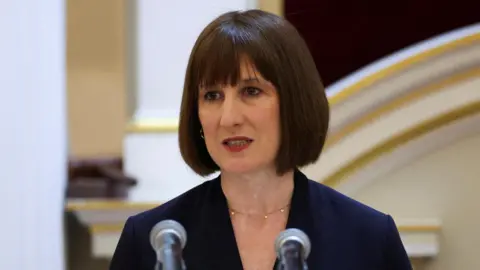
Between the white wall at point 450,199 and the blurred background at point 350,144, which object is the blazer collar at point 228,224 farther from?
the white wall at point 450,199

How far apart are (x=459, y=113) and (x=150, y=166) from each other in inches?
Result: 36.1

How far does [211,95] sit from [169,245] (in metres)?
0.34

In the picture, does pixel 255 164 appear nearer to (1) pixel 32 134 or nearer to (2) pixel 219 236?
(2) pixel 219 236

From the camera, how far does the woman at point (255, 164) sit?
3.96 feet

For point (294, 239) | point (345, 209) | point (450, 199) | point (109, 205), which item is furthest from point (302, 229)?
point (450, 199)

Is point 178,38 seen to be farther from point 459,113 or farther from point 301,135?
point 301,135

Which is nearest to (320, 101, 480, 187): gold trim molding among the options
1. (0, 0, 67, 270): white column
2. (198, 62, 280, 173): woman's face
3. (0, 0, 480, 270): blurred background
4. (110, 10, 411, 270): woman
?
(0, 0, 480, 270): blurred background

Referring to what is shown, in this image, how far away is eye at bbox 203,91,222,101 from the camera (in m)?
1.23

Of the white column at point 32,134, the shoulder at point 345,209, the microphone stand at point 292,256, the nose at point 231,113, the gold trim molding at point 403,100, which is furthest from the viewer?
the gold trim molding at point 403,100

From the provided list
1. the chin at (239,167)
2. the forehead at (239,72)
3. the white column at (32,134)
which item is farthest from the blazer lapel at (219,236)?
the white column at (32,134)

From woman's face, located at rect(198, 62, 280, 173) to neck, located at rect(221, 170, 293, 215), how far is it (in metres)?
0.05

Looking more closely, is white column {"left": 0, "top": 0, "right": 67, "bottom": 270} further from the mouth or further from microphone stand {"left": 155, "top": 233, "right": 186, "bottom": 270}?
microphone stand {"left": 155, "top": 233, "right": 186, "bottom": 270}

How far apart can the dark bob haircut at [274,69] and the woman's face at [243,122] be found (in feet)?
0.04

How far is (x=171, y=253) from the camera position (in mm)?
951
